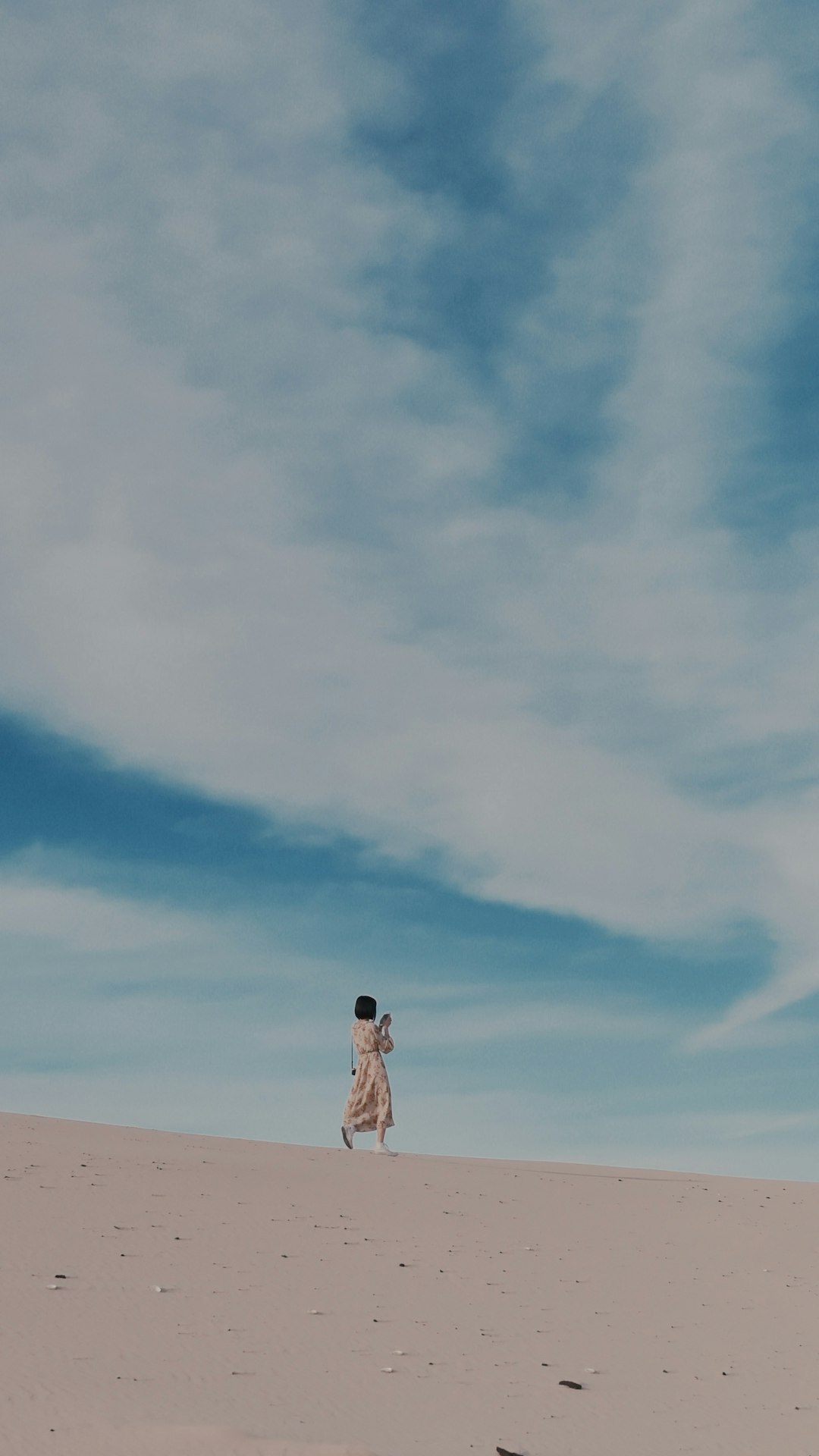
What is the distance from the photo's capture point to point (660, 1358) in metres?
10.6

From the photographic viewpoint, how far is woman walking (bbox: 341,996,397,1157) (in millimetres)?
18344

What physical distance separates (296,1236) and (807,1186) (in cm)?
907

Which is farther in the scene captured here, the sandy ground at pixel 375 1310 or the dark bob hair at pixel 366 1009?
the dark bob hair at pixel 366 1009

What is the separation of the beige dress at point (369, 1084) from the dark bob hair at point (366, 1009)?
14 cm

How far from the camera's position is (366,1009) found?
18844 millimetres

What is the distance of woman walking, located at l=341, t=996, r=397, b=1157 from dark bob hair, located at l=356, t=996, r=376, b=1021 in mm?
82

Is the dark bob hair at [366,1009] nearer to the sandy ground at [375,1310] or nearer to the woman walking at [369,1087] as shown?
the woman walking at [369,1087]

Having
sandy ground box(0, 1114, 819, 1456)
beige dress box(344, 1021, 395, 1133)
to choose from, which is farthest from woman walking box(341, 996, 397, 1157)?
sandy ground box(0, 1114, 819, 1456)

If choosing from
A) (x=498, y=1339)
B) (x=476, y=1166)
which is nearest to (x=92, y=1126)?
(x=476, y=1166)

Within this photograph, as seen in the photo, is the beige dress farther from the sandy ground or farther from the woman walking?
the sandy ground

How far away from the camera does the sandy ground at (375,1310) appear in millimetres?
8516

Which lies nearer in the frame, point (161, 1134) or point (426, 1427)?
point (426, 1427)

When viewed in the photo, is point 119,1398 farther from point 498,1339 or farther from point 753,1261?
point 753,1261

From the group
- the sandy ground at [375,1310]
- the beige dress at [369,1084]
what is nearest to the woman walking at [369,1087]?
the beige dress at [369,1084]
